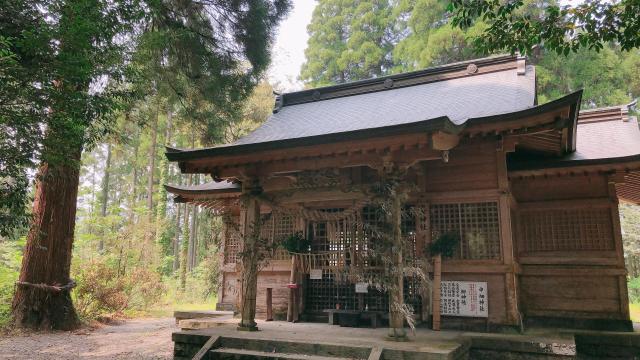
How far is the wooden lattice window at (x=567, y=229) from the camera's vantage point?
7664mm

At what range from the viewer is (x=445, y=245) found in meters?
7.41

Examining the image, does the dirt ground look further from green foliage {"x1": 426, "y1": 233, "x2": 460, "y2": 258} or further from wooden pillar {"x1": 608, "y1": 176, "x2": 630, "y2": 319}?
wooden pillar {"x1": 608, "y1": 176, "x2": 630, "y2": 319}

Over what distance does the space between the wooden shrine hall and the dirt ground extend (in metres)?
2.58

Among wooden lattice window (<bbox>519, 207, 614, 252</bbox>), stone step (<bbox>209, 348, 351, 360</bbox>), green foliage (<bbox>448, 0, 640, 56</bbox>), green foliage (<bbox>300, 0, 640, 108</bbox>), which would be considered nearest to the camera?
green foliage (<bbox>448, 0, 640, 56</bbox>)

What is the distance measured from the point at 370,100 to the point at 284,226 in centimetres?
365

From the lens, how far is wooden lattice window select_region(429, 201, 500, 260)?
7293 mm

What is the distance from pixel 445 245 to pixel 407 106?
3.23 metres

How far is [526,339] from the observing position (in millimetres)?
6059

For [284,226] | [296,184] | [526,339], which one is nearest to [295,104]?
[284,226]

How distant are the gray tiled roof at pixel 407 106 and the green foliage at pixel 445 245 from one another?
2022 mm

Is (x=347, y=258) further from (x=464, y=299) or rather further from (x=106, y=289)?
(x=106, y=289)

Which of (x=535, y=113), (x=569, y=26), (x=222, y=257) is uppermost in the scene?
(x=569, y=26)

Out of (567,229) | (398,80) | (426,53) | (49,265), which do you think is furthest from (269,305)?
(426,53)

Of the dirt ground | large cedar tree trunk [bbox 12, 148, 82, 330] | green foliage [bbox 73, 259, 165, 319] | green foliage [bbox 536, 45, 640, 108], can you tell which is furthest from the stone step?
green foliage [bbox 536, 45, 640, 108]
